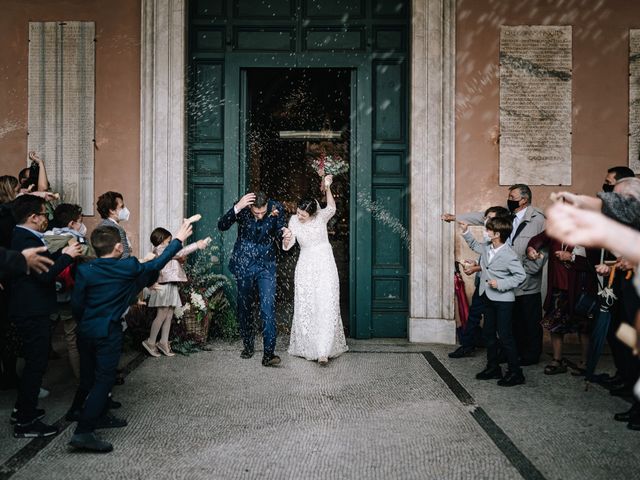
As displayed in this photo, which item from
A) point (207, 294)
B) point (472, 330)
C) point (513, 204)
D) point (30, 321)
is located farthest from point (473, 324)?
point (30, 321)

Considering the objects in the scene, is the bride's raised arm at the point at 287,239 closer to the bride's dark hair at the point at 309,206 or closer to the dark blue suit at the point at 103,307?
the bride's dark hair at the point at 309,206

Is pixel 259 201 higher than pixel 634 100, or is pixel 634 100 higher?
pixel 634 100

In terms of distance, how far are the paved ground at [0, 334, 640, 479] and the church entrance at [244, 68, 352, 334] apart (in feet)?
9.06

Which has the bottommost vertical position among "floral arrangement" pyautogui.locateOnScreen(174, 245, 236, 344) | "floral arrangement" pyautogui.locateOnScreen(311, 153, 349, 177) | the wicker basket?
the wicker basket

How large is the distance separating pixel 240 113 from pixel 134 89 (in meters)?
1.25

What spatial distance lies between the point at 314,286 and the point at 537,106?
11.1 feet

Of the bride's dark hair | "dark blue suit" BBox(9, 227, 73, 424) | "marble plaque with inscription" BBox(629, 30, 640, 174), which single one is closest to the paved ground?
"dark blue suit" BBox(9, 227, 73, 424)

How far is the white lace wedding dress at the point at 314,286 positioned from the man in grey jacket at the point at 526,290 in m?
1.28

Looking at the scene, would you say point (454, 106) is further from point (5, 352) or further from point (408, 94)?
point (5, 352)

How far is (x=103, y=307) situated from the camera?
3984 millimetres

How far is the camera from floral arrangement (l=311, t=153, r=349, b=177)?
7.80 meters

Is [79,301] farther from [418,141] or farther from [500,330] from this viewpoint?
[418,141]

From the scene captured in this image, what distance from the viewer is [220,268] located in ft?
25.0

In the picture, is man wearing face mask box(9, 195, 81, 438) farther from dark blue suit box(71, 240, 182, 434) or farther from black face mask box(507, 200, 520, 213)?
black face mask box(507, 200, 520, 213)
